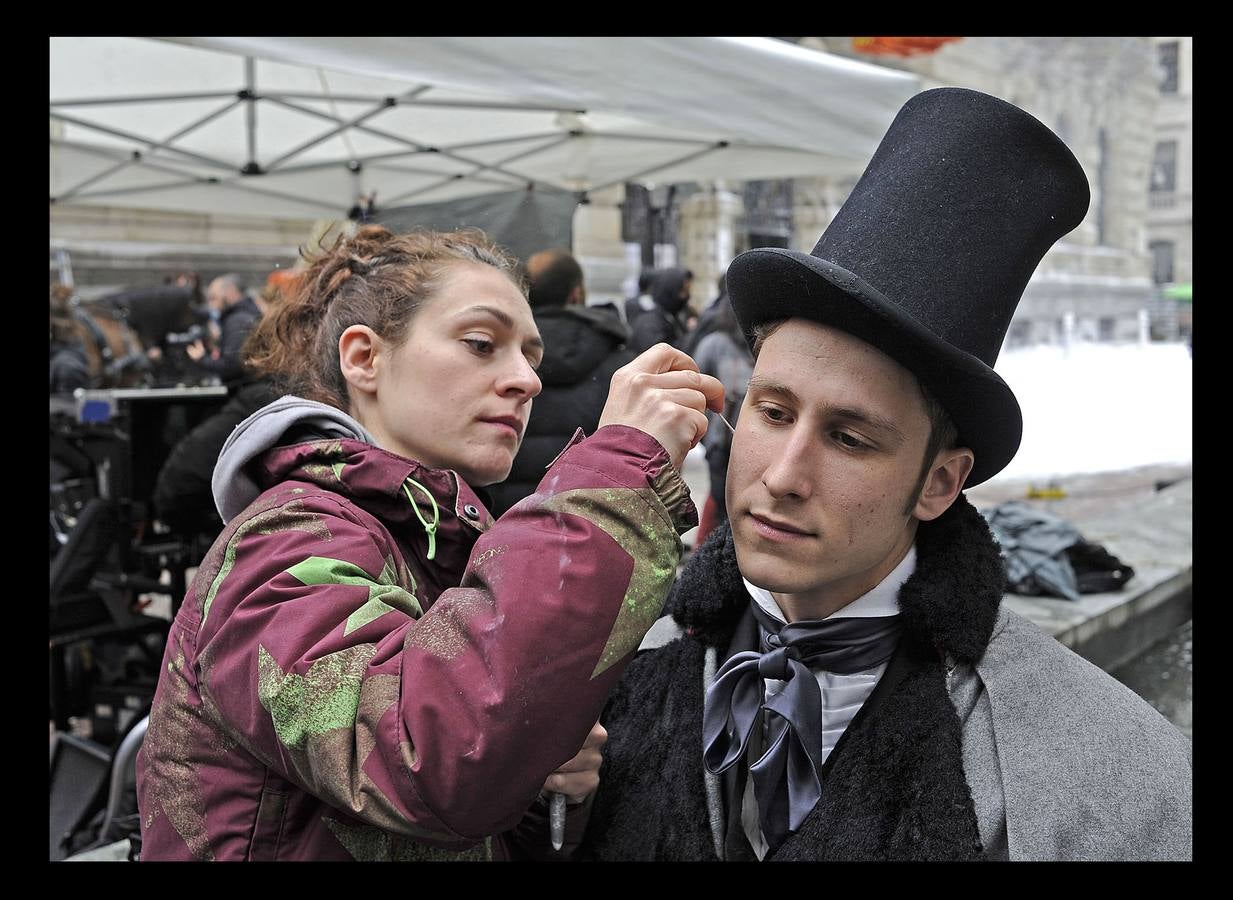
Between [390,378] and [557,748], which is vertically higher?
[390,378]

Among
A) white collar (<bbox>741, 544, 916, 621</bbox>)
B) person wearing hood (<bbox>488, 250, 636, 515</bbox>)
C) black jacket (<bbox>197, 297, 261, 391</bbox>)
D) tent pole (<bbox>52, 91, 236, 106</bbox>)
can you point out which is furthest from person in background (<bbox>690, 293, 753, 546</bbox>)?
white collar (<bbox>741, 544, 916, 621</bbox>)

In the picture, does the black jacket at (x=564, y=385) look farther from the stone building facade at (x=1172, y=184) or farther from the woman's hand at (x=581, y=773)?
the stone building facade at (x=1172, y=184)

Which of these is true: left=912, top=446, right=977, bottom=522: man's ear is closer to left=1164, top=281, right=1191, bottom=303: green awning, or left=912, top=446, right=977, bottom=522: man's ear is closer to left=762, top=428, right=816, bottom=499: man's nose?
left=762, top=428, right=816, bottom=499: man's nose

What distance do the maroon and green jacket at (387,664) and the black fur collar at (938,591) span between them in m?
0.50

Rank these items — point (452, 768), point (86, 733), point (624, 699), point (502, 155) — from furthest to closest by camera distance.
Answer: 1. point (502, 155)
2. point (86, 733)
3. point (624, 699)
4. point (452, 768)

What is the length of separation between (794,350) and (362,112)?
21.5ft

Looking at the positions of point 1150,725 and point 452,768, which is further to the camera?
point 1150,725

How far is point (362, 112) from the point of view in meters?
7.32

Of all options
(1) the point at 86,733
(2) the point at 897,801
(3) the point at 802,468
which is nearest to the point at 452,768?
(3) the point at 802,468

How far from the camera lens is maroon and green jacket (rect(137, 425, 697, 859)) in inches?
41.8

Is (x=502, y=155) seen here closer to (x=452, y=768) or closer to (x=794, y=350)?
(x=794, y=350)

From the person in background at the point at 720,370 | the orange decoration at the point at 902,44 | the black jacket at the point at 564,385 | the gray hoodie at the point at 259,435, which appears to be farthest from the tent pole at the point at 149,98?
the gray hoodie at the point at 259,435

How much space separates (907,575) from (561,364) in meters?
1.51
